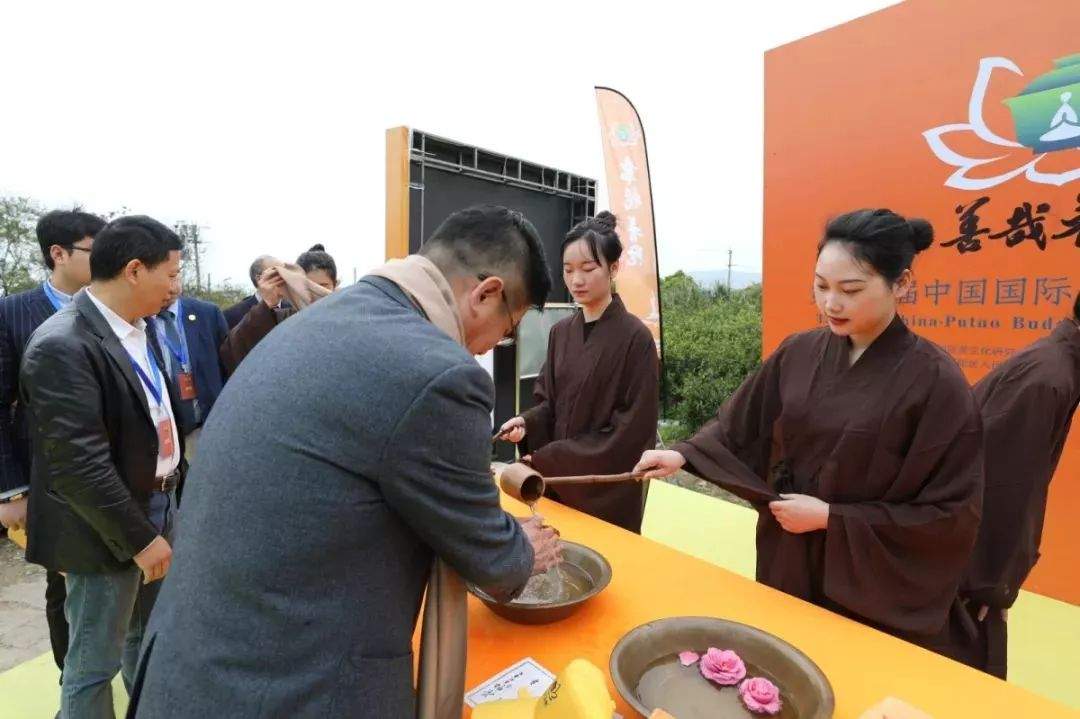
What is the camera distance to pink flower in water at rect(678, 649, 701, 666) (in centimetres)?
129

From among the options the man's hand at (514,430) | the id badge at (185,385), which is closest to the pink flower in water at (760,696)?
the man's hand at (514,430)

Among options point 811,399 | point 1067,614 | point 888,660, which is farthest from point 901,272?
point 1067,614

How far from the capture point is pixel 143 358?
6.65ft

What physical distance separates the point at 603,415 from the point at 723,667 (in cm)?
148

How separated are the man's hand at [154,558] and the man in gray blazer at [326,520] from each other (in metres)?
1.01

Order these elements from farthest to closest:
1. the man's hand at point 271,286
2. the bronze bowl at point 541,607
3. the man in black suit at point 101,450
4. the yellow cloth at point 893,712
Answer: the man's hand at point 271,286 < the man in black suit at point 101,450 < the bronze bowl at point 541,607 < the yellow cloth at point 893,712

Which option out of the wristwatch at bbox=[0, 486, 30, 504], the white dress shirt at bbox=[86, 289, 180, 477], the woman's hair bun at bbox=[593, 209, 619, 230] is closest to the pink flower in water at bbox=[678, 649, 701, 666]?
the white dress shirt at bbox=[86, 289, 180, 477]

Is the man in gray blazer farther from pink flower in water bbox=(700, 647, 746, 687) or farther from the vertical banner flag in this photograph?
the vertical banner flag

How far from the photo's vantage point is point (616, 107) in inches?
249

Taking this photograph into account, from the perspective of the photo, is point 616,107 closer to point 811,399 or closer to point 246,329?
point 246,329

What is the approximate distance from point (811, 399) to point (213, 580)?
1.59m

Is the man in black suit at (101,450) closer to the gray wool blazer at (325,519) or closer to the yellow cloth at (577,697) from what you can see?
the gray wool blazer at (325,519)

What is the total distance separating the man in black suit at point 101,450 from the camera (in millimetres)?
1716

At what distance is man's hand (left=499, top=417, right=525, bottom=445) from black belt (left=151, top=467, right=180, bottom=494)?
1285mm
